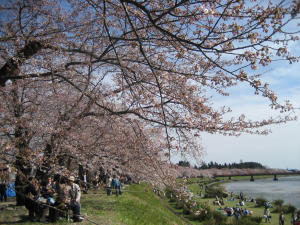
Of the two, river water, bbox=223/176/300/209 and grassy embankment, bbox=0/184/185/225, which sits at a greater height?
grassy embankment, bbox=0/184/185/225

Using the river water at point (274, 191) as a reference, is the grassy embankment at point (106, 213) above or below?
above

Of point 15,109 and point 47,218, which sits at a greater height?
point 15,109

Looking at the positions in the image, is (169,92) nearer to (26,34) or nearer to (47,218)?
(26,34)

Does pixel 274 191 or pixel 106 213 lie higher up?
pixel 106 213

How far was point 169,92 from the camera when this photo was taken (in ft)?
19.9

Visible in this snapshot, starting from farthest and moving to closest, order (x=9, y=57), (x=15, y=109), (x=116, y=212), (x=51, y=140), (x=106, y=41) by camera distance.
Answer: (x=116, y=212) → (x=15, y=109) → (x=51, y=140) → (x=106, y=41) → (x=9, y=57)

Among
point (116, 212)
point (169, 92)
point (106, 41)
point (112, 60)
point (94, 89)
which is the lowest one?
point (116, 212)

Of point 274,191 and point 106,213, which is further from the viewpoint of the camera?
point 274,191

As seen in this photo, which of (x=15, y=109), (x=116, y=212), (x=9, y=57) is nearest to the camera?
(x=9, y=57)

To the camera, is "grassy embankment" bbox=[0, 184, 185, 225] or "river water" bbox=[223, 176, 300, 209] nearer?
"grassy embankment" bbox=[0, 184, 185, 225]

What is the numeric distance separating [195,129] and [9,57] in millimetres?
5048

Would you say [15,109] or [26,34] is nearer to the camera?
[26,34]

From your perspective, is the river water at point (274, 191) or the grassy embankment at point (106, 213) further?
the river water at point (274, 191)

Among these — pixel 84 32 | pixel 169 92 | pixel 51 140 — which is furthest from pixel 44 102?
pixel 169 92
